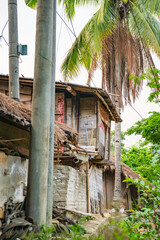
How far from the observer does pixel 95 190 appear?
13000 millimetres

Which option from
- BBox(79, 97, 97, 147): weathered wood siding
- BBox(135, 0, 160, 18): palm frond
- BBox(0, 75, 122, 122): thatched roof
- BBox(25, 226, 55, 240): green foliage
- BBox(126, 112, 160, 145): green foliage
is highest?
BBox(135, 0, 160, 18): palm frond

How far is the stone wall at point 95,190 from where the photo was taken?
1215 centimetres

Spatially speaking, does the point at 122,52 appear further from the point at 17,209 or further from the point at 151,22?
the point at 17,209

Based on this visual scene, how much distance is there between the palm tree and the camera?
12188 millimetres

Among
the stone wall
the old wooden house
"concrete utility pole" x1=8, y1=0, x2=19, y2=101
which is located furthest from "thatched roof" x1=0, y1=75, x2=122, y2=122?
"concrete utility pole" x1=8, y1=0, x2=19, y2=101

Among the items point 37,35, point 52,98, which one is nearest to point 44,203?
point 52,98

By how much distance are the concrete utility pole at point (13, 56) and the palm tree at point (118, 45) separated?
456 cm

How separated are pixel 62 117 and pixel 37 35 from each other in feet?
18.6

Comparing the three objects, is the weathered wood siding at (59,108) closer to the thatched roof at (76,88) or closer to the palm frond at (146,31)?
the thatched roof at (76,88)

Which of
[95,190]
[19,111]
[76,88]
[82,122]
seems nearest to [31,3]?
[76,88]

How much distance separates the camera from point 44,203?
512 cm

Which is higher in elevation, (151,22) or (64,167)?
(151,22)

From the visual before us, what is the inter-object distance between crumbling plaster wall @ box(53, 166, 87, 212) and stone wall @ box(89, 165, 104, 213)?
2.10 meters

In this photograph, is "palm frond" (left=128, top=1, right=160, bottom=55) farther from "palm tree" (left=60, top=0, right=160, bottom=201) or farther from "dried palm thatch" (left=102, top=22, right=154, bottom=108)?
"dried palm thatch" (left=102, top=22, right=154, bottom=108)
